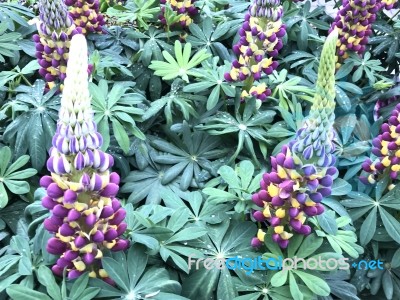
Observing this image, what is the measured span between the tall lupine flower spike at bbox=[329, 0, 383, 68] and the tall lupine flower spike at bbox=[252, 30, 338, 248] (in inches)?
45.2

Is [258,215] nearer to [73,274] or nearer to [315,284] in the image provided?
[315,284]

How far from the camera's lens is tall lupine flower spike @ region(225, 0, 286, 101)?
6.28 feet

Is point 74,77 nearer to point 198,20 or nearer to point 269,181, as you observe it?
point 269,181

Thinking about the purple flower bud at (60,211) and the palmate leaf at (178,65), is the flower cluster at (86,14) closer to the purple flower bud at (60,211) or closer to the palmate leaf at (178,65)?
the palmate leaf at (178,65)

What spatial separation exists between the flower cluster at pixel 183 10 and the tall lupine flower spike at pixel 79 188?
4.43 feet

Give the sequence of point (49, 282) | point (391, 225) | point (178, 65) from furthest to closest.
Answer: point (178, 65)
point (391, 225)
point (49, 282)

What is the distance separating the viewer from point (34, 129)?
1.85 meters

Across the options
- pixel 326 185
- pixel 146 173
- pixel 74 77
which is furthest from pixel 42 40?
pixel 326 185

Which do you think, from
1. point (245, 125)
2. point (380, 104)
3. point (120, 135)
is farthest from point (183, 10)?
point (380, 104)

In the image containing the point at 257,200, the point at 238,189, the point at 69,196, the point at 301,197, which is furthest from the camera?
the point at 238,189

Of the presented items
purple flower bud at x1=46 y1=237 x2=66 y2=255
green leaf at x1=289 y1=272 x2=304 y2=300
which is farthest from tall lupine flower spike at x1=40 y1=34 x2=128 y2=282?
green leaf at x1=289 y1=272 x2=304 y2=300

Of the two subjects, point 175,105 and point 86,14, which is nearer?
point 175,105

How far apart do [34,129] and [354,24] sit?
5.14 feet

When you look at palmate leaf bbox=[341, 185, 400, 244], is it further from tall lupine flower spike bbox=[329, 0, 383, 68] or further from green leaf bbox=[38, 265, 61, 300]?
green leaf bbox=[38, 265, 61, 300]
